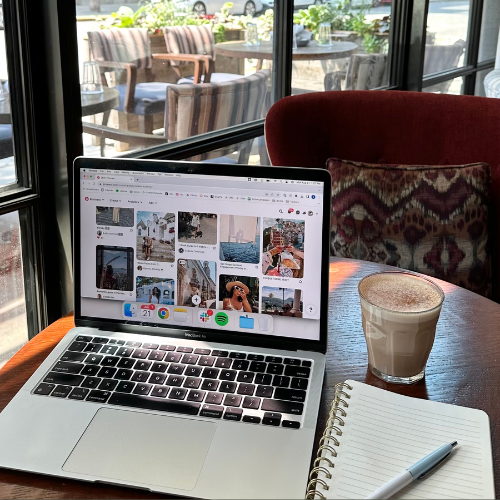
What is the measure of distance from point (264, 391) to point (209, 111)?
4.38 feet

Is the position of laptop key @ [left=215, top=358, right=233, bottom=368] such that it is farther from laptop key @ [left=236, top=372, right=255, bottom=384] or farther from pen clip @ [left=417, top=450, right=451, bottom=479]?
pen clip @ [left=417, top=450, right=451, bottom=479]

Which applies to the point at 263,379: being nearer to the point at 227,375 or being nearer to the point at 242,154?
the point at 227,375

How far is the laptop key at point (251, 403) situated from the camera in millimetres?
759

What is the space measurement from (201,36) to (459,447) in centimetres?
155

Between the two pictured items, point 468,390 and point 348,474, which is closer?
point 348,474

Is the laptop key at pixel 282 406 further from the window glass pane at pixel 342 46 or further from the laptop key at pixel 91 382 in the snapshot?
the window glass pane at pixel 342 46

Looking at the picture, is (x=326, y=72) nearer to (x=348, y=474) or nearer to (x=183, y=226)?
(x=183, y=226)

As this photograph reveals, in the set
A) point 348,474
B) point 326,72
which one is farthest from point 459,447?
point 326,72

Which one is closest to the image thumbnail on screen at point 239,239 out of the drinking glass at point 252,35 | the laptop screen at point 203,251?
the laptop screen at point 203,251

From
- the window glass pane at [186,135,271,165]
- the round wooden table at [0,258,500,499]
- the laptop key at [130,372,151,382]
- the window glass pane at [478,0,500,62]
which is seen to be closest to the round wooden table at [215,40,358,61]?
the window glass pane at [186,135,271,165]

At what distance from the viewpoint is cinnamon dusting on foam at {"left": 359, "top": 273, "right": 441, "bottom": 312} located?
0.82 metres

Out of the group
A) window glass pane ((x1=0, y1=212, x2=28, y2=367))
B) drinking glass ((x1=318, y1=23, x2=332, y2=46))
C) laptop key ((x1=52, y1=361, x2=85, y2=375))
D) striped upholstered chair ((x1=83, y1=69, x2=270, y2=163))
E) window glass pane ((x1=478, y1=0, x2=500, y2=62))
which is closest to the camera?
laptop key ((x1=52, y1=361, x2=85, y2=375))

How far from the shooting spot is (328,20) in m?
2.47

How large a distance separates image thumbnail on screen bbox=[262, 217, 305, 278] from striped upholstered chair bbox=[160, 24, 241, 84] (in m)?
1.11
